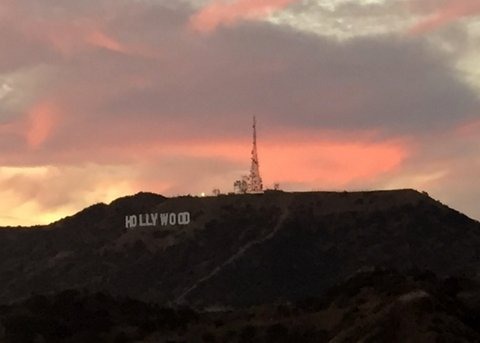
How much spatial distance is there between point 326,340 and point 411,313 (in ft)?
56.4

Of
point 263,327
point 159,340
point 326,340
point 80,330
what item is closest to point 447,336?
point 326,340

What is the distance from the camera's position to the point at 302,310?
409ft

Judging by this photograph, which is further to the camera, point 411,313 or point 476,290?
point 476,290

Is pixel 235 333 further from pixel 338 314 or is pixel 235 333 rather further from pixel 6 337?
pixel 6 337

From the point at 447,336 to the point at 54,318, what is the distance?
59510mm

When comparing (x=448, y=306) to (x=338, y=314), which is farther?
(x=338, y=314)

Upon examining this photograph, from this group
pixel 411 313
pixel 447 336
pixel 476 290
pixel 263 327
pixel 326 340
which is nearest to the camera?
pixel 447 336

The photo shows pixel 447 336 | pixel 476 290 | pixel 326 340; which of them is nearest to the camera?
pixel 447 336

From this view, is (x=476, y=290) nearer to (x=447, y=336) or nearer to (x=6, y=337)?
(x=447, y=336)

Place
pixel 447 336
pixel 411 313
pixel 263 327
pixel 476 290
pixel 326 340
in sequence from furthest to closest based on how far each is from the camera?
pixel 476 290 → pixel 263 327 → pixel 326 340 → pixel 411 313 → pixel 447 336

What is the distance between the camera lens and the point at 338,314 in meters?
117

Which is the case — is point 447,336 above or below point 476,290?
below

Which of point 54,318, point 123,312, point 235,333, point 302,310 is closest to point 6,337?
point 54,318

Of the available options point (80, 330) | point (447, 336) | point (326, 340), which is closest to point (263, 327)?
point (326, 340)
